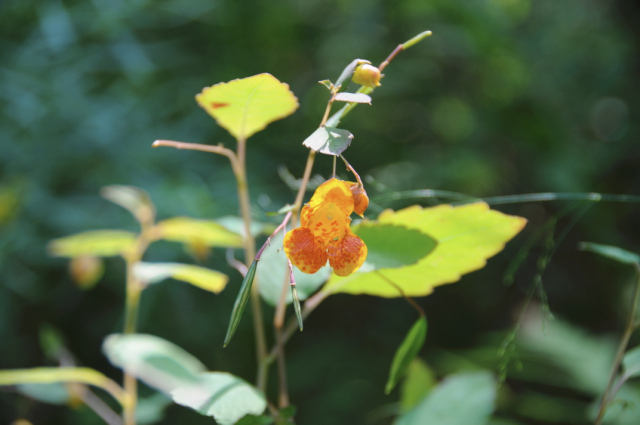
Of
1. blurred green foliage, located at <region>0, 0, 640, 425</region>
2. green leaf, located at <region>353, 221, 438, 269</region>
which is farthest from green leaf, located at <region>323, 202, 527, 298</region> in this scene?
blurred green foliage, located at <region>0, 0, 640, 425</region>

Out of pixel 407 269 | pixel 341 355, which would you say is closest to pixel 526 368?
pixel 341 355

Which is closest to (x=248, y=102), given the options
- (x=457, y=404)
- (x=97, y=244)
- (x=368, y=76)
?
(x=368, y=76)

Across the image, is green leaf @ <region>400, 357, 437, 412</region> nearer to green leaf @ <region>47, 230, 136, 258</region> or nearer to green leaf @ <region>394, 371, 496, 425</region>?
green leaf @ <region>394, 371, 496, 425</region>

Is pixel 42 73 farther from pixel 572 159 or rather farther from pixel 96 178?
pixel 572 159

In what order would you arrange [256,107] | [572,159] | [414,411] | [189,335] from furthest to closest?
[572,159] → [189,335] → [414,411] → [256,107]

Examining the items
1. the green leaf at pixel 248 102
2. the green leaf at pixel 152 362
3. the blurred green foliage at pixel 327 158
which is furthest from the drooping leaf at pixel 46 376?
the blurred green foliage at pixel 327 158

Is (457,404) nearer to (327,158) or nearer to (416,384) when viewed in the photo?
(416,384)
